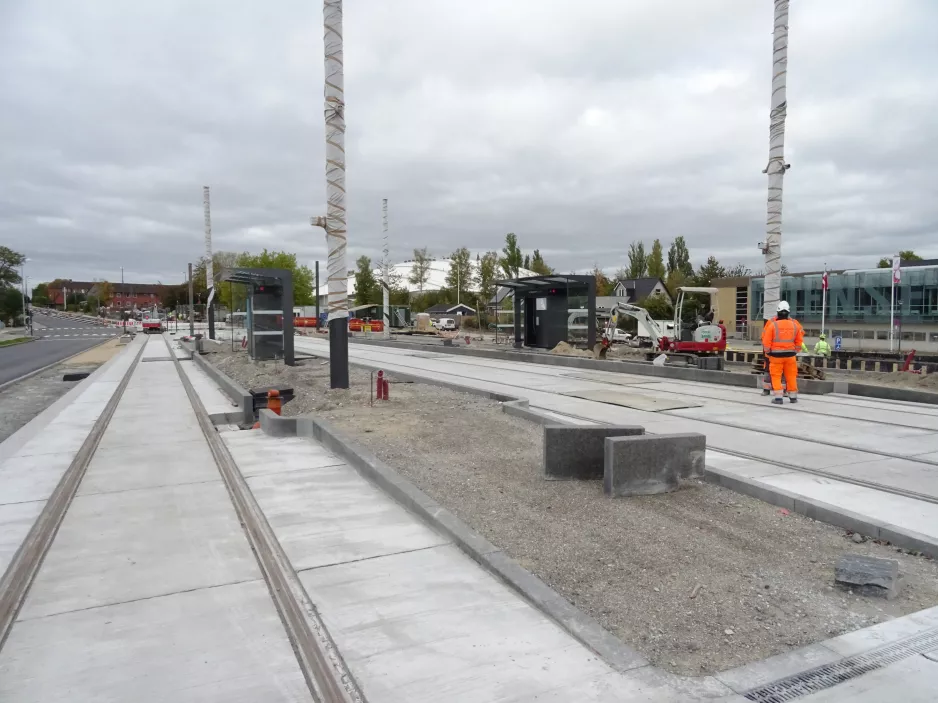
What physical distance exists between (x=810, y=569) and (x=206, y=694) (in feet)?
12.7

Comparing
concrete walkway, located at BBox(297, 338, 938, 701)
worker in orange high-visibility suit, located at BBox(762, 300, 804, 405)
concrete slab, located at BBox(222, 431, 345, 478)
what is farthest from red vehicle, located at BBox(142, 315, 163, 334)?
worker in orange high-visibility suit, located at BBox(762, 300, 804, 405)

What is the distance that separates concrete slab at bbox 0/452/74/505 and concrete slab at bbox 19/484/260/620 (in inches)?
25.2

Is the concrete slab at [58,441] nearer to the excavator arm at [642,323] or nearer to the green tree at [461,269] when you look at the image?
the excavator arm at [642,323]

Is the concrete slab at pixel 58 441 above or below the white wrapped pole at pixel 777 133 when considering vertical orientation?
below

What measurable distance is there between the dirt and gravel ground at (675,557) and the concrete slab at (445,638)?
0.40 meters

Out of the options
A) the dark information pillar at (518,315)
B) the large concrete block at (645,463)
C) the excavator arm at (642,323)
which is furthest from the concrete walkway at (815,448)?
the dark information pillar at (518,315)

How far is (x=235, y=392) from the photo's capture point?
14242 mm

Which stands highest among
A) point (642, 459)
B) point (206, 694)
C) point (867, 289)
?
A: point (867, 289)

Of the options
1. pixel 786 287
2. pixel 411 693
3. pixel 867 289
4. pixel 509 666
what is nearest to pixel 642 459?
pixel 509 666

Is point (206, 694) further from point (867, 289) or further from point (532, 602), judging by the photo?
point (867, 289)

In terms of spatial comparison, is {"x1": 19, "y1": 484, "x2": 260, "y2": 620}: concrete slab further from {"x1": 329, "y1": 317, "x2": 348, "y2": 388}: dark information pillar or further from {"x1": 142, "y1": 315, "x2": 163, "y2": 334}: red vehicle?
{"x1": 142, "y1": 315, "x2": 163, "y2": 334}: red vehicle

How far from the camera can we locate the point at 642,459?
6.34 m

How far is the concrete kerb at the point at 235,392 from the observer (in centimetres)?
1191

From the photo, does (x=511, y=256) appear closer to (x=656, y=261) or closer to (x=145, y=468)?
(x=656, y=261)
